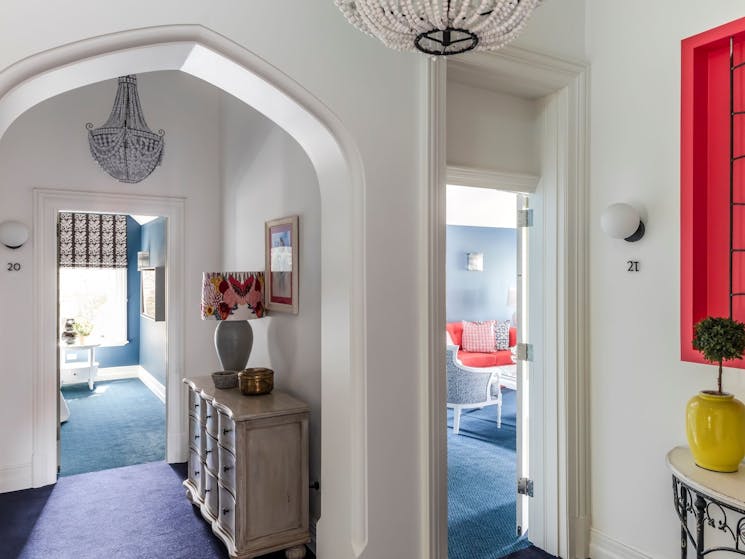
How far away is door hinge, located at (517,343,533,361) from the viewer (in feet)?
9.86

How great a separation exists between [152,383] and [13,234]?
13.0ft

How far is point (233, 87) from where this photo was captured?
222cm

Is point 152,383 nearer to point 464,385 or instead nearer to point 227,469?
point 464,385

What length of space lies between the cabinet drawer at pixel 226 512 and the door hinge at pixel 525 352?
1.73 m

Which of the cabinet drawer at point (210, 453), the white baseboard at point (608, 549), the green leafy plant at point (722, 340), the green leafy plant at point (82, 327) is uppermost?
the green leafy plant at point (722, 340)

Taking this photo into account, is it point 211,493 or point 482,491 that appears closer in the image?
point 211,493

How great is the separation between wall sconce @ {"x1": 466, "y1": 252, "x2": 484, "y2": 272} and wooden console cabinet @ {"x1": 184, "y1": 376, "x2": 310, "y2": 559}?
5310 mm

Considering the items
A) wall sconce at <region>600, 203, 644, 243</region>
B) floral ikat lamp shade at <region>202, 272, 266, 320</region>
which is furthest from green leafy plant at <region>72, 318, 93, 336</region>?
wall sconce at <region>600, 203, 644, 243</region>

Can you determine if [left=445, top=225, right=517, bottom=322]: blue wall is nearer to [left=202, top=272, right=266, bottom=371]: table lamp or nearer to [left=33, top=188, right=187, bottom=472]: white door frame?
[left=33, top=188, right=187, bottom=472]: white door frame

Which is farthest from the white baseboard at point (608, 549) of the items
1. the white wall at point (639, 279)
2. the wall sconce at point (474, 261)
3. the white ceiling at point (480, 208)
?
the wall sconce at point (474, 261)

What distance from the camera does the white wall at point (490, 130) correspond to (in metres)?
2.72

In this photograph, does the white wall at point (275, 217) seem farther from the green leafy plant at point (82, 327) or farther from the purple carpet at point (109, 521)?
the green leafy plant at point (82, 327)

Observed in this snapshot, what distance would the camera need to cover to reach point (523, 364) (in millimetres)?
3062

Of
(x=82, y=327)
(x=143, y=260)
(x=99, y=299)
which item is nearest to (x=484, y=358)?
(x=143, y=260)
